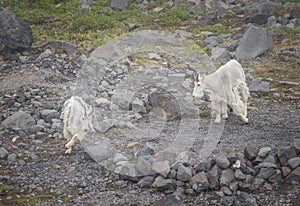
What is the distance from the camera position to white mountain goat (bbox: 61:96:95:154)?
11711 mm

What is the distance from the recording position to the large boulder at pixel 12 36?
18281 mm

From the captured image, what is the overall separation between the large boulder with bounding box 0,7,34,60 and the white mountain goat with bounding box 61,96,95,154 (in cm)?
728

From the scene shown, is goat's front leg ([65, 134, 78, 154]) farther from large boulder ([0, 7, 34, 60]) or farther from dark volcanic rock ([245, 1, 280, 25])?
dark volcanic rock ([245, 1, 280, 25])

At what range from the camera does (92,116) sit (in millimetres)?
13055

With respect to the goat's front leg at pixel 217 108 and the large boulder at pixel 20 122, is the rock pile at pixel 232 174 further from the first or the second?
the large boulder at pixel 20 122

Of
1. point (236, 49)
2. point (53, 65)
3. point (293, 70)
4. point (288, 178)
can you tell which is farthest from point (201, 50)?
point (288, 178)

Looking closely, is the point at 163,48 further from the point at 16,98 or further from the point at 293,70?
the point at 16,98

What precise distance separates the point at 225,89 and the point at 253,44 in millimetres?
6923

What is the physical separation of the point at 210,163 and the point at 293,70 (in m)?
8.25

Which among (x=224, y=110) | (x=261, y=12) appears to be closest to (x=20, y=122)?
(x=224, y=110)

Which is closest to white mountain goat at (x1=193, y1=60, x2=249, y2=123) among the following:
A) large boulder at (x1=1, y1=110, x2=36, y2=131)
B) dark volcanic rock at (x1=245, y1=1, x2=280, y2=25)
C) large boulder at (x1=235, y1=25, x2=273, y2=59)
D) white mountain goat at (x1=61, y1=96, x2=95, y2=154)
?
white mountain goat at (x1=61, y1=96, x2=95, y2=154)

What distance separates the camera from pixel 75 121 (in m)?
11.7

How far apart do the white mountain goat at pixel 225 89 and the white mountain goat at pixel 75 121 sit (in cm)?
307

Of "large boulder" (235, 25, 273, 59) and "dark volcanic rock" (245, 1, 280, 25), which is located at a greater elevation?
"dark volcanic rock" (245, 1, 280, 25)
